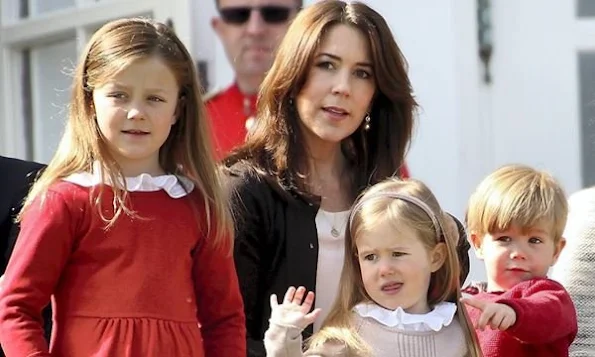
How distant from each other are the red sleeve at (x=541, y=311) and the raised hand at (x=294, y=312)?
0.44 meters

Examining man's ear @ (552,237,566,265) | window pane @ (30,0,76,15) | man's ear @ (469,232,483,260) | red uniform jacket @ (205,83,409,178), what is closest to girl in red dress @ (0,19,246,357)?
man's ear @ (469,232,483,260)

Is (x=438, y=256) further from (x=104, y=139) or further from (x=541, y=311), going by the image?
(x=104, y=139)

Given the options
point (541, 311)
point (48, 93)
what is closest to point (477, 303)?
point (541, 311)

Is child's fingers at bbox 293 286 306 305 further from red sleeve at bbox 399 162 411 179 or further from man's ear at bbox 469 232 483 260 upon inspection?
red sleeve at bbox 399 162 411 179

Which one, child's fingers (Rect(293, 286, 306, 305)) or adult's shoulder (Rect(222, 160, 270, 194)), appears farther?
adult's shoulder (Rect(222, 160, 270, 194))

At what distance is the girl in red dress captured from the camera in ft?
9.77

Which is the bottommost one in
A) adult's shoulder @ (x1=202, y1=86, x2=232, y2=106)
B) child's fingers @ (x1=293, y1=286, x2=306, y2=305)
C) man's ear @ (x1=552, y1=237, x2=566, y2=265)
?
child's fingers @ (x1=293, y1=286, x2=306, y2=305)

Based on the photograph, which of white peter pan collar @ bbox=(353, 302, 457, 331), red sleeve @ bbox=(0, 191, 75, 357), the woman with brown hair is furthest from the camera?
the woman with brown hair

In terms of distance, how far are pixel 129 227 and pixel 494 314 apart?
741 millimetres

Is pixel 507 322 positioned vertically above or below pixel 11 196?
below

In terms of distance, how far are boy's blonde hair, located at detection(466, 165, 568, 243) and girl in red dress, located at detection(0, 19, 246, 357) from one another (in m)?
0.59

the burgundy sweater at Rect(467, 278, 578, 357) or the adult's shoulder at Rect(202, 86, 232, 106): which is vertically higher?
the adult's shoulder at Rect(202, 86, 232, 106)

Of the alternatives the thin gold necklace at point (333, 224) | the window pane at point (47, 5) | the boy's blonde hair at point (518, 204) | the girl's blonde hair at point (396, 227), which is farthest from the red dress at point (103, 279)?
the window pane at point (47, 5)

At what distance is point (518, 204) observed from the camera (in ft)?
A: 11.1
